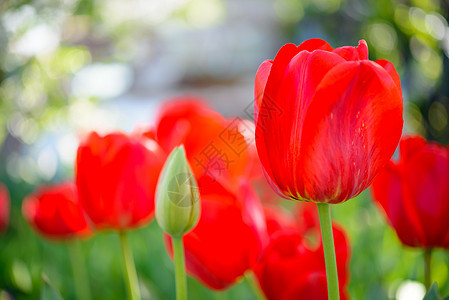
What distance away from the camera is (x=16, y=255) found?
80 centimetres

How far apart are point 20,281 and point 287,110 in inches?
22.7

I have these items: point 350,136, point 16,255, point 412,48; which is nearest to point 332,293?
point 350,136

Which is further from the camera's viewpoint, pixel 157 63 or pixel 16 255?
pixel 157 63

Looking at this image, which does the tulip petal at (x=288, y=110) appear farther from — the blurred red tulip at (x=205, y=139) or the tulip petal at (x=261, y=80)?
the blurred red tulip at (x=205, y=139)

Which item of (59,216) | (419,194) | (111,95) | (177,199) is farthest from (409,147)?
(111,95)

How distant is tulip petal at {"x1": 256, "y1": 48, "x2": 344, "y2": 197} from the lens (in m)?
0.21

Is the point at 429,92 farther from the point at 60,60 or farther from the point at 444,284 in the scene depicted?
the point at 60,60

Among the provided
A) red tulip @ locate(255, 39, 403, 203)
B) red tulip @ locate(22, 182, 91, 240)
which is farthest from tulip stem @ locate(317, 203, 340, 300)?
red tulip @ locate(22, 182, 91, 240)

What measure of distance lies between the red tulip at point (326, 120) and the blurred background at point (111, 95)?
0.12 metres

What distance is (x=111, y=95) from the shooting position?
2.00 meters

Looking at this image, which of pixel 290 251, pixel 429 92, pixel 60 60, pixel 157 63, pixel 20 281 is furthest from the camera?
pixel 157 63

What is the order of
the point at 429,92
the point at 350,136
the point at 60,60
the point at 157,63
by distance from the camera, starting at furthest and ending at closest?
1. the point at 157,63
2. the point at 60,60
3. the point at 429,92
4. the point at 350,136

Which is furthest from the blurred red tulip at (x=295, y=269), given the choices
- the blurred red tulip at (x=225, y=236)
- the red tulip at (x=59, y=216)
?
the red tulip at (x=59, y=216)

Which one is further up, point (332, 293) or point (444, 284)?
point (332, 293)
